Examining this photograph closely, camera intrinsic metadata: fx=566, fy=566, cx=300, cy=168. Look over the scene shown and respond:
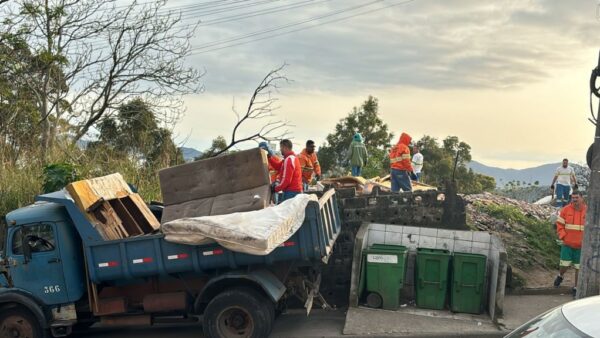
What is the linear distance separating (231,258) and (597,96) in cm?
490

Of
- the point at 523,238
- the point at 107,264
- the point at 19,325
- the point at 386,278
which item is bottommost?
the point at 19,325

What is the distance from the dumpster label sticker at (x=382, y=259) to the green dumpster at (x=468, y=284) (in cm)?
98

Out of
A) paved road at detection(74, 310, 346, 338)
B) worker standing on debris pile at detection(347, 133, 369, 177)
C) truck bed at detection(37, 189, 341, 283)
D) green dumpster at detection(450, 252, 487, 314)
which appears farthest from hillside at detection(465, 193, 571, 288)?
truck bed at detection(37, 189, 341, 283)

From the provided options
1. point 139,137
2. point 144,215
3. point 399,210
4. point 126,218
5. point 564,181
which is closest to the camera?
point 126,218

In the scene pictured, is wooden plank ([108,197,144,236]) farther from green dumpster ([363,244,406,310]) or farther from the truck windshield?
the truck windshield

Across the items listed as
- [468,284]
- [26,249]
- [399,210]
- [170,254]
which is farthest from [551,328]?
[399,210]

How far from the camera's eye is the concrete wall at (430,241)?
8.89 meters

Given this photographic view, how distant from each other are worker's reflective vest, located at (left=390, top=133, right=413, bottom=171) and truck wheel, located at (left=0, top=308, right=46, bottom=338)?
742 cm

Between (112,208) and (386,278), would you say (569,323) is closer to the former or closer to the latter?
(386,278)

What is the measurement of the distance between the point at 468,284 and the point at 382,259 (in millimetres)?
1359

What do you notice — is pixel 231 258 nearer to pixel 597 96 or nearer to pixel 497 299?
pixel 497 299

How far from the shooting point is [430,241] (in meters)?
9.76

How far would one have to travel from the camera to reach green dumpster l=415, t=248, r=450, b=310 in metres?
8.77

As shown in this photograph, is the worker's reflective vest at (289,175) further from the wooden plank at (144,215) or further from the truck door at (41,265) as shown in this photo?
the truck door at (41,265)
